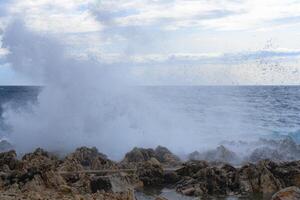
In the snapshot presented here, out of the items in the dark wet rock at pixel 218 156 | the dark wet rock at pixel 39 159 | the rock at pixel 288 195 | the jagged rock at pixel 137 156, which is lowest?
the dark wet rock at pixel 218 156

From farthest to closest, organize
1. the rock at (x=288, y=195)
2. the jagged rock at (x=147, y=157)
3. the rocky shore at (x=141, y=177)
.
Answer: the jagged rock at (x=147, y=157), the rocky shore at (x=141, y=177), the rock at (x=288, y=195)

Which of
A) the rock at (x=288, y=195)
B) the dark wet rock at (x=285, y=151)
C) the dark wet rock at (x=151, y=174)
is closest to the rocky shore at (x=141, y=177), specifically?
the dark wet rock at (x=151, y=174)

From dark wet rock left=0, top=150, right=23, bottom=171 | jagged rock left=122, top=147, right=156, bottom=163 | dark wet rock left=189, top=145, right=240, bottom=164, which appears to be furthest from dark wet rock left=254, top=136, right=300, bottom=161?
dark wet rock left=0, top=150, right=23, bottom=171

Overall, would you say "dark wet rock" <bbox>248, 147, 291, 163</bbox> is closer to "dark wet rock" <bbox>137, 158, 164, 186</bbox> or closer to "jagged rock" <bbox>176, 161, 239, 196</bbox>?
"jagged rock" <bbox>176, 161, 239, 196</bbox>

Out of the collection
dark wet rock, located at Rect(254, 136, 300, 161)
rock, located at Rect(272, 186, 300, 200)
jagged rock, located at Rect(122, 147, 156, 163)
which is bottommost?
dark wet rock, located at Rect(254, 136, 300, 161)

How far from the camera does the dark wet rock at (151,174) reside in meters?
15.3

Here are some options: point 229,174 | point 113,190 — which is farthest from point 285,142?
point 113,190

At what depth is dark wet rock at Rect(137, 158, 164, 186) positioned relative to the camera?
15320 millimetres

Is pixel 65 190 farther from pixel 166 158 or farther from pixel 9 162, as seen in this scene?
pixel 166 158

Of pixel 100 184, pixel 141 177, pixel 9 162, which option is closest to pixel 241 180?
pixel 141 177

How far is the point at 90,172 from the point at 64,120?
41.9 ft

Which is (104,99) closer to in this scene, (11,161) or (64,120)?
(64,120)

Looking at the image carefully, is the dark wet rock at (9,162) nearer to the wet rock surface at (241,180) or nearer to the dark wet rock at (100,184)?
the dark wet rock at (100,184)

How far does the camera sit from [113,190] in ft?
44.5
